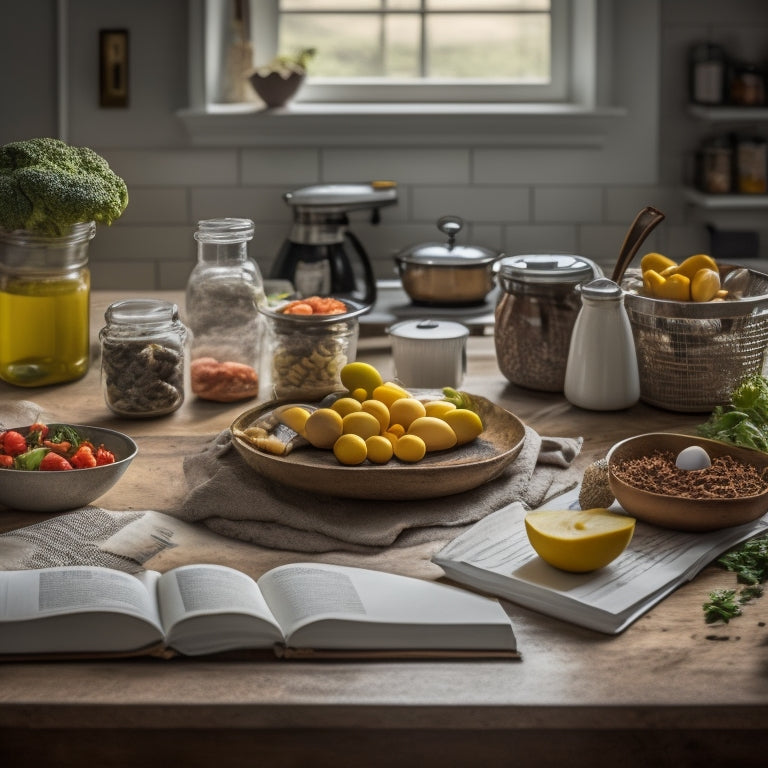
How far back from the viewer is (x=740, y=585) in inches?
48.4

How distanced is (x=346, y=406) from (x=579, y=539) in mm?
443

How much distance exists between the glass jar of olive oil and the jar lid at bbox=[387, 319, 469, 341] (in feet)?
1.73

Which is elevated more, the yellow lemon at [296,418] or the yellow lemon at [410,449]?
the yellow lemon at [296,418]

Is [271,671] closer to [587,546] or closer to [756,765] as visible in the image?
[587,546]

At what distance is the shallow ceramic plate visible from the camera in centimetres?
139

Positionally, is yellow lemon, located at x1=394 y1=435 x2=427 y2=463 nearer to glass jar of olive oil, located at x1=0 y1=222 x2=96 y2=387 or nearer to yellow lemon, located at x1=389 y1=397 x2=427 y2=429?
yellow lemon, located at x1=389 y1=397 x2=427 y2=429

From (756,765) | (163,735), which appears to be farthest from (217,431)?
(756,765)

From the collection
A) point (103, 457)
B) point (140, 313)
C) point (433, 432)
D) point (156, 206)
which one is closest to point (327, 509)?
point (433, 432)

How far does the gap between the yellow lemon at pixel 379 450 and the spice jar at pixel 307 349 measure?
1.12 ft

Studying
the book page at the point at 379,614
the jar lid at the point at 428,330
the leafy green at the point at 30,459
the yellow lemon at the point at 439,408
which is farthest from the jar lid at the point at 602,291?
the leafy green at the point at 30,459

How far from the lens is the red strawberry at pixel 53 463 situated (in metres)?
1.38

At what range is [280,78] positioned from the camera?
320cm

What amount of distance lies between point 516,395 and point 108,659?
40.7 inches

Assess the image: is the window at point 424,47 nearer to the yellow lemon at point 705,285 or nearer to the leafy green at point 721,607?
the yellow lemon at point 705,285
